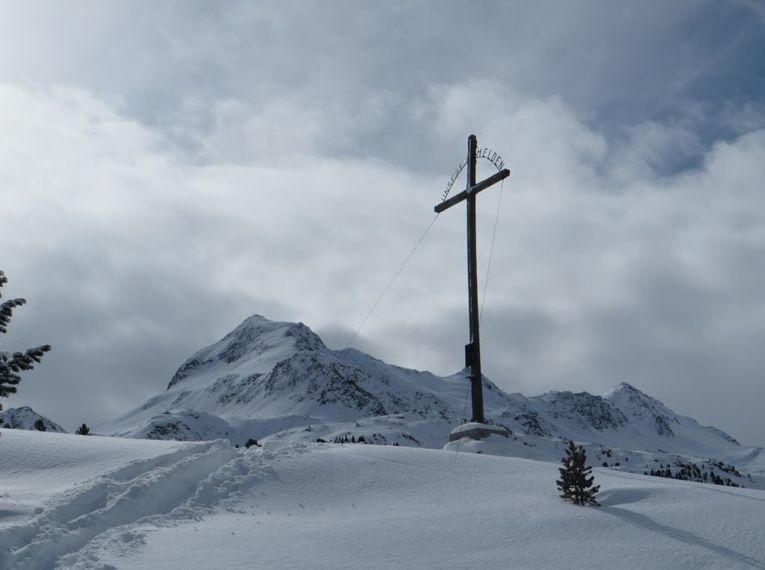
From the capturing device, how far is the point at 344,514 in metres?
11.9

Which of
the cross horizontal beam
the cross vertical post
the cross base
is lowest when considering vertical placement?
the cross base

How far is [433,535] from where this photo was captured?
10469 millimetres

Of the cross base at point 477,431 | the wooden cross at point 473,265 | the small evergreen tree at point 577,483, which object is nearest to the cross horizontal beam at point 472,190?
the wooden cross at point 473,265

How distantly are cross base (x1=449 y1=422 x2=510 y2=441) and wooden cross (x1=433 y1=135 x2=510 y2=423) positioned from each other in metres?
0.43

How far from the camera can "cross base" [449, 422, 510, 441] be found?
1898 centimetres

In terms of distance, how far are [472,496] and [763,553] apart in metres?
4.49

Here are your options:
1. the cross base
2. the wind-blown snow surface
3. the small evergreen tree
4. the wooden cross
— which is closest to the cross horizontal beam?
the wooden cross

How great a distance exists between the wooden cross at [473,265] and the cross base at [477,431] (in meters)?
0.43

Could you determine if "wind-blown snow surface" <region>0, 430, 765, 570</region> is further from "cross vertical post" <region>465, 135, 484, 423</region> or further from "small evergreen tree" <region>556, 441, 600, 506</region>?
"cross vertical post" <region>465, 135, 484, 423</region>

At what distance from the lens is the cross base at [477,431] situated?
19.0m

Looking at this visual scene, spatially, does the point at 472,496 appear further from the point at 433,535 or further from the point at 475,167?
the point at 475,167

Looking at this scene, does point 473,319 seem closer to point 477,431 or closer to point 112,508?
point 477,431

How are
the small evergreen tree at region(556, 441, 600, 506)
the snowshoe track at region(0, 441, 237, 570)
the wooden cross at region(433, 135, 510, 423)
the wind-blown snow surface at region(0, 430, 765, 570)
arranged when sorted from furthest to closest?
the wooden cross at region(433, 135, 510, 423)
the small evergreen tree at region(556, 441, 600, 506)
the snowshoe track at region(0, 441, 237, 570)
the wind-blown snow surface at region(0, 430, 765, 570)

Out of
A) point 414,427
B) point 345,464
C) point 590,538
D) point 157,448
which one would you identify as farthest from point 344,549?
point 414,427
